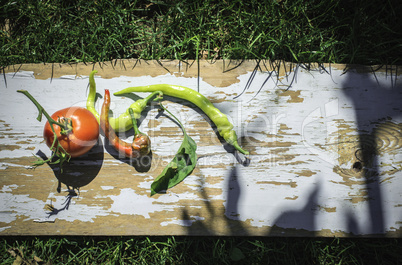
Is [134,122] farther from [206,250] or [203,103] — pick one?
[206,250]

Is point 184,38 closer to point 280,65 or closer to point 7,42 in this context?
point 280,65

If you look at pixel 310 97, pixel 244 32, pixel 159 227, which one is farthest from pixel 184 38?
pixel 159 227

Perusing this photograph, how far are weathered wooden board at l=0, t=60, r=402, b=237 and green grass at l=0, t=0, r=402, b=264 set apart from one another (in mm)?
226

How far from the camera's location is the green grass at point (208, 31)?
2.24 m

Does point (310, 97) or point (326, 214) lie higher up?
point (310, 97)

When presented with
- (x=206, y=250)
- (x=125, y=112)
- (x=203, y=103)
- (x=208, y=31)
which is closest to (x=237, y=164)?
(x=203, y=103)

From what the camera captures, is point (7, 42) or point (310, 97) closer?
point (310, 97)

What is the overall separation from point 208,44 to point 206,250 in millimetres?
1696

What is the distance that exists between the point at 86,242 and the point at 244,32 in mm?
2183

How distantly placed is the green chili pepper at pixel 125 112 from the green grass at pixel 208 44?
322mm

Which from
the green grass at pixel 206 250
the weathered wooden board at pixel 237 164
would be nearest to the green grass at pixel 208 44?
the green grass at pixel 206 250

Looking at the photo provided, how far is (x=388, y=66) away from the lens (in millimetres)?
2131

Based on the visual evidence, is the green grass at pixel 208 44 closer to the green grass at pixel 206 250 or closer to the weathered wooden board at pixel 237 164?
the green grass at pixel 206 250

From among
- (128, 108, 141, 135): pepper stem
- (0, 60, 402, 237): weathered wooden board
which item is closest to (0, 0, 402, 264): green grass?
(0, 60, 402, 237): weathered wooden board
